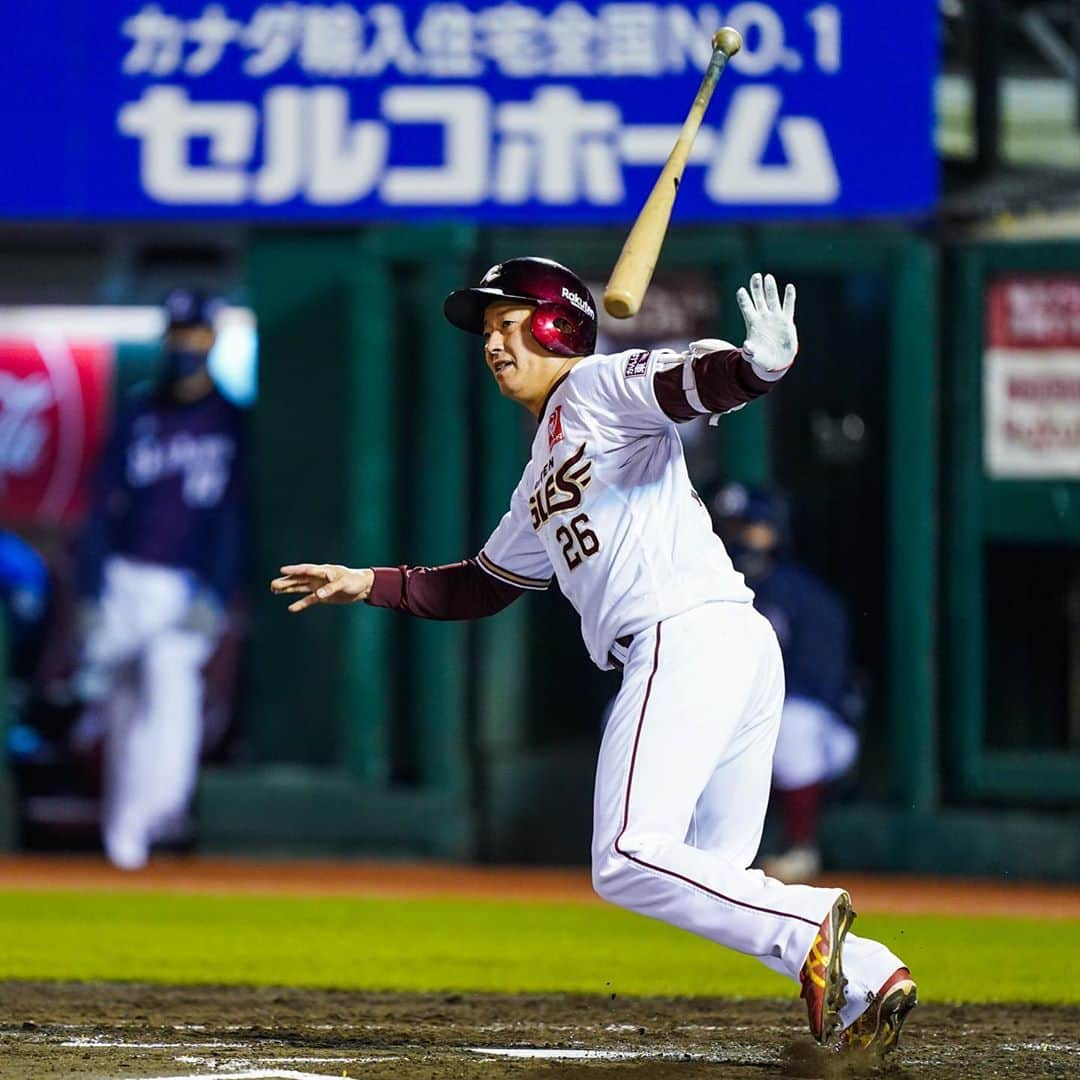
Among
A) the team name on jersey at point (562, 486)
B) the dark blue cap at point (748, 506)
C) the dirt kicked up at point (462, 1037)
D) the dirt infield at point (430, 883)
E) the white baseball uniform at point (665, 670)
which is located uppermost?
the dark blue cap at point (748, 506)

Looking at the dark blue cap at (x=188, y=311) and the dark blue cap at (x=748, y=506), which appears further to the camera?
the dark blue cap at (x=188, y=311)

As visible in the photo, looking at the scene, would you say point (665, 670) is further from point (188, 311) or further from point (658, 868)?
point (188, 311)

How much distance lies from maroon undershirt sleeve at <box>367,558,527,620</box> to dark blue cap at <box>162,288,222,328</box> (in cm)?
517

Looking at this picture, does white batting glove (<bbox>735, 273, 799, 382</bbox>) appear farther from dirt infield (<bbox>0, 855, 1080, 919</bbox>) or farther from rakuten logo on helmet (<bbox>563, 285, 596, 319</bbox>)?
dirt infield (<bbox>0, 855, 1080, 919</bbox>)

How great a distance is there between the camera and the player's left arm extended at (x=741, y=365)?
14.8ft

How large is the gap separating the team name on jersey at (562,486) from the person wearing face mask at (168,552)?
221 inches

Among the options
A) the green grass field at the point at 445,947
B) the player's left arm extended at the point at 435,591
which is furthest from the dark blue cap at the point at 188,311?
the player's left arm extended at the point at 435,591

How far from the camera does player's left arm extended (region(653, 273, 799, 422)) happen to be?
4520mm

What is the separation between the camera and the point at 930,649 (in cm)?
1012

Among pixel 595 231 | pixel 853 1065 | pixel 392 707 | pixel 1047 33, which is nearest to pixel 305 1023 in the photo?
pixel 853 1065

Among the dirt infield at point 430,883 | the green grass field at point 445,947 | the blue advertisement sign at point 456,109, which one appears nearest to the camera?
the green grass field at point 445,947

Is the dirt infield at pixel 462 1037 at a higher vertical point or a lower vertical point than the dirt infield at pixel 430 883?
higher

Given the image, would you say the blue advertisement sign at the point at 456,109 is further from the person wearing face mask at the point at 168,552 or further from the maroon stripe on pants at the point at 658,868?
A: the maroon stripe on pants at the point at 658,868

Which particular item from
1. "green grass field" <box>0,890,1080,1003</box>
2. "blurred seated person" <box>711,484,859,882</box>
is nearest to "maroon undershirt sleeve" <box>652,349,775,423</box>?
"green grass field" <box>0,890,1080,1003</box>
